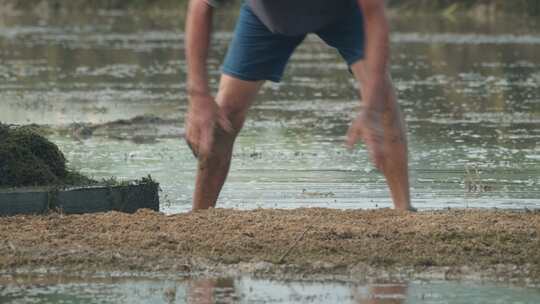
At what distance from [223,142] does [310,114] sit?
24.9 ft

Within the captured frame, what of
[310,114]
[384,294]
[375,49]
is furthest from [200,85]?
[310,114]

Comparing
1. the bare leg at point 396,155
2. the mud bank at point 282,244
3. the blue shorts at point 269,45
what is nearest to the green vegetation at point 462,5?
the bare leg at point 396,155

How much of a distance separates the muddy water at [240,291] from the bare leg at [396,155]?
1.84 meters

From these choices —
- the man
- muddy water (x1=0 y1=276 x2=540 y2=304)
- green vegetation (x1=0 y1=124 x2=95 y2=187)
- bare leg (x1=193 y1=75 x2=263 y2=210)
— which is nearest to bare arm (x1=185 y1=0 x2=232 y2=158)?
the man

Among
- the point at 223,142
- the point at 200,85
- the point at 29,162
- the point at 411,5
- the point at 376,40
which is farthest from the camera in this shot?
the point at 411,5

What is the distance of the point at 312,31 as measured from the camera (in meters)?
8.26

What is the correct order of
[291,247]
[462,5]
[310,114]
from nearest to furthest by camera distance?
[291,247], [310,114], [462,5]

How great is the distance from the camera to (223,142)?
898 cm

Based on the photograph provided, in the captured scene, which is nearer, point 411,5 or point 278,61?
point 278,61

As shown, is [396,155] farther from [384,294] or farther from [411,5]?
[411,5]

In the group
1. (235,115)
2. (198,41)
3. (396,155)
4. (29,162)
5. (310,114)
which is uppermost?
(198,41)

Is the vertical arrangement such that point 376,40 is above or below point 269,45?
above

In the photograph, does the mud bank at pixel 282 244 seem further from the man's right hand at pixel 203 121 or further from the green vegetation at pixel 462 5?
the green vegetation at pixel 462 5

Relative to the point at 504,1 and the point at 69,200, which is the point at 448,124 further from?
the point at 504,1
